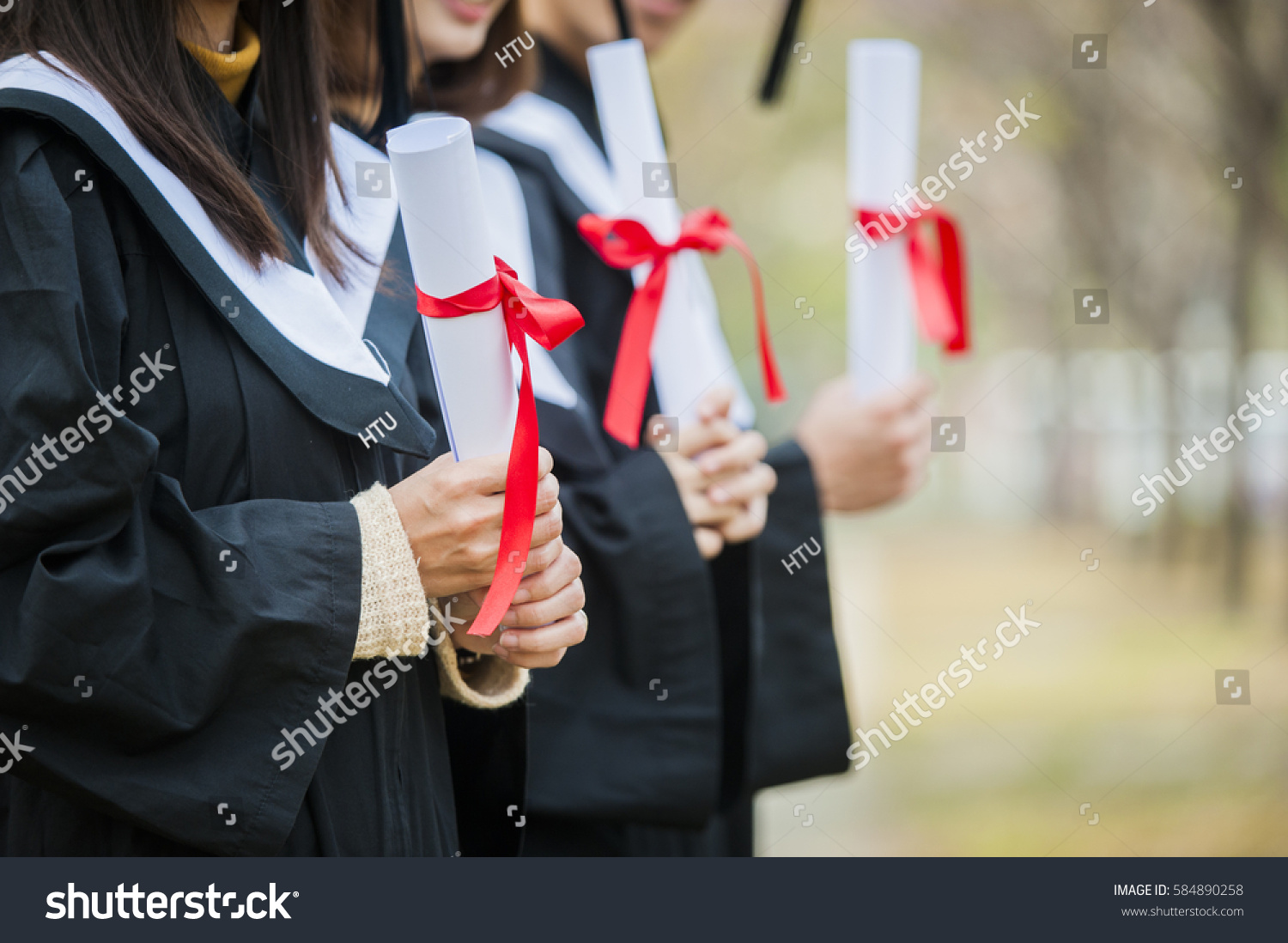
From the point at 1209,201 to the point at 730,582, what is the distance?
7.02m

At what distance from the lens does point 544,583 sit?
1367 millimetres

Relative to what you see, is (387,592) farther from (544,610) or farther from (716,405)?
(716,405)

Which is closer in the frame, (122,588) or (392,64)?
(122,588)

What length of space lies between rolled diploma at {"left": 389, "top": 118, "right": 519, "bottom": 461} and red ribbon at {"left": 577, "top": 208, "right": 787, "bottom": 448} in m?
0.51

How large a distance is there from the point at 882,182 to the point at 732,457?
1.99 feet

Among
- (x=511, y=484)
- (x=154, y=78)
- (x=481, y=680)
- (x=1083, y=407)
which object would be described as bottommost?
(x=1083, y=407)

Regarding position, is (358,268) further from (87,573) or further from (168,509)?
(87,573)

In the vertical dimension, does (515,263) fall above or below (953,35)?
below

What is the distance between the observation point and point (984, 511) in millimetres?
17203

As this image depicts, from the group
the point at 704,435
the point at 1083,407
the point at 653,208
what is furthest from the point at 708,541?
the point at 1083,407

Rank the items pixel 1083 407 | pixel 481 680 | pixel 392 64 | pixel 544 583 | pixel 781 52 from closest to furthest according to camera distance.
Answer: pixel 544 583 < pixel 481 680 < pixel 392 64 < pixel 781 52 < pixel 1083 407

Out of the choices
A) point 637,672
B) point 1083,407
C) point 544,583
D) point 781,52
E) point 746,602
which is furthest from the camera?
point 1083,407

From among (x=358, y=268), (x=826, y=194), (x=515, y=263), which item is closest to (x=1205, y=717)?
(x=515, y=263)
